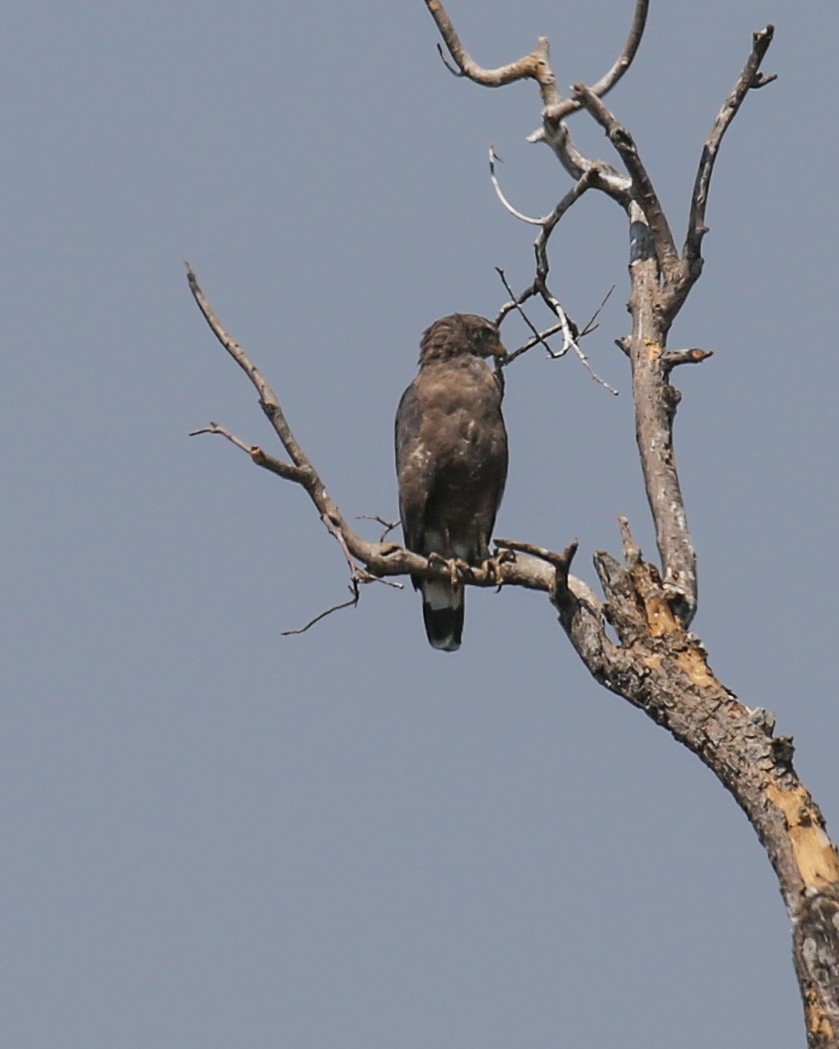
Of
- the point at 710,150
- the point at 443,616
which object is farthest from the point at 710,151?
the point at 443,616

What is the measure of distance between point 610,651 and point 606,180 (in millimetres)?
2321

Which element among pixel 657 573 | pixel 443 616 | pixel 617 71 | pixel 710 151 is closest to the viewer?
pixel 657 573

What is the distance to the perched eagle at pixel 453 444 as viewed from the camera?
25.6 ft

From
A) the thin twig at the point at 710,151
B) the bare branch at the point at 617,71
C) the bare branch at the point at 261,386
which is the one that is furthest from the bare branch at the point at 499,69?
the bare branch at the point at 261,386

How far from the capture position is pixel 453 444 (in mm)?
7777

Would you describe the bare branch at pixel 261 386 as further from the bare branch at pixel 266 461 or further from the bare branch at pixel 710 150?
the bare branch at pixel 710 150

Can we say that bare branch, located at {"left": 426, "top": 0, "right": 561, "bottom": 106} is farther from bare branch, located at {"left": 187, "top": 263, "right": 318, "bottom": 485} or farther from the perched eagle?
bare branch, located at {"left": 187, "top": 263, "right": 318, "bottom": 485}

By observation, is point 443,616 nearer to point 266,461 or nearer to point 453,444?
point 453,444

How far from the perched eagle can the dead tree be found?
3.49ft

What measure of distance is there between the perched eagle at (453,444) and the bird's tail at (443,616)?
0.13m

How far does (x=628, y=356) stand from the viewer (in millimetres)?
6199

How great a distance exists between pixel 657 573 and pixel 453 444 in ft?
8.29

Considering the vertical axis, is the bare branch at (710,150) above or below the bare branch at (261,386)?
above

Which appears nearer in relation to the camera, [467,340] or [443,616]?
[467,340]
